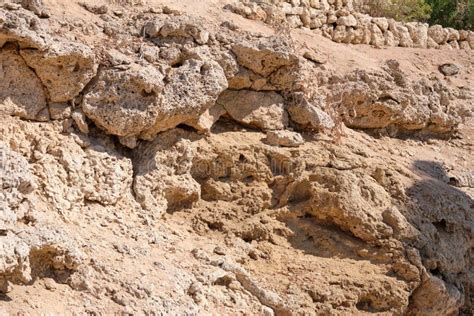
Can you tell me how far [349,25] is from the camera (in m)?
9.27

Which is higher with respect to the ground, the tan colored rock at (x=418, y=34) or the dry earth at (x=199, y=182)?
the tan colored rock at (x=418, y=34)

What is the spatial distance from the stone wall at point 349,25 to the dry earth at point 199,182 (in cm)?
44

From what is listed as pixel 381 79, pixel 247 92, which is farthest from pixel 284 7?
pixel 247 92

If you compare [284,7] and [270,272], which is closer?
[270,272]

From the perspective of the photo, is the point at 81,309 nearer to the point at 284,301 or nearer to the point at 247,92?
the point at 284,301

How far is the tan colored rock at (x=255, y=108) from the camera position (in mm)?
6703

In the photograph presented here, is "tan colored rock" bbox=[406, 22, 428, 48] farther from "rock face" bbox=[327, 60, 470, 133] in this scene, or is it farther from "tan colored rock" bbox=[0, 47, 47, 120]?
"tan colored rock" bbox=[0, 47, 47, 120]

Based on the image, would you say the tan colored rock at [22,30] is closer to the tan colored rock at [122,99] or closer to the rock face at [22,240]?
the tan colored rock at [122,99]

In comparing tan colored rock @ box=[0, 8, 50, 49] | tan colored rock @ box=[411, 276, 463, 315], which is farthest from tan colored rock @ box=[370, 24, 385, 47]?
tan colored rock @ box=[0, 8, 50, 49]

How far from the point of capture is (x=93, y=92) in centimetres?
566

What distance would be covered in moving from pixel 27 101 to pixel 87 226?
0.95 metres

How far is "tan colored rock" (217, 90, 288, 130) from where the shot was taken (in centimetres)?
670

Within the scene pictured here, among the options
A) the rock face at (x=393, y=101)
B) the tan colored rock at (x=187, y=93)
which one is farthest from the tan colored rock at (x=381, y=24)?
the tan colored rock at (x=187, y=93)

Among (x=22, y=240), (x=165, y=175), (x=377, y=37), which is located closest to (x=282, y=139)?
(x=165, y=175)
